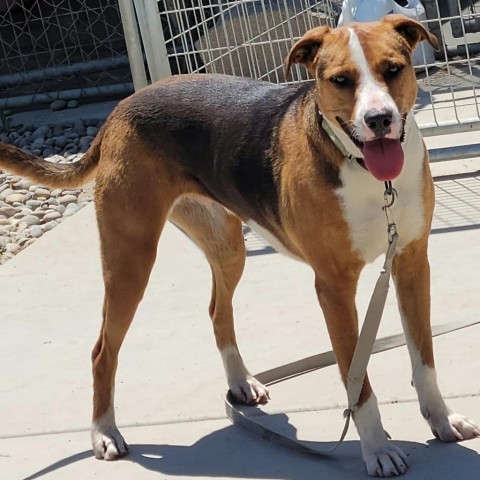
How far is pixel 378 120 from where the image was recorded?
10.9ft

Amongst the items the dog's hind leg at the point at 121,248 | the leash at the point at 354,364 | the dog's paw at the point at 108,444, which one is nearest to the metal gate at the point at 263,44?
the leash at the point at 354,364

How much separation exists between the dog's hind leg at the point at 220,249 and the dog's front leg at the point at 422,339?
864 mm

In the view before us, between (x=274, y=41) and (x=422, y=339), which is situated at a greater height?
(x=274, y=41)

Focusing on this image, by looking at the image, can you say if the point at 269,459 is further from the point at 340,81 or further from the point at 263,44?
the point at 263,44

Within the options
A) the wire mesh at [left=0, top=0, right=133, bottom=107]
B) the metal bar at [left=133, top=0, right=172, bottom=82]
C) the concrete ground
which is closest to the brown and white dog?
the concrete ground

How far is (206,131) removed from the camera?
420 cm

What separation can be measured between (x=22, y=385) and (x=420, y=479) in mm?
2014

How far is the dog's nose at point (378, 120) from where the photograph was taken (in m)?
3.31

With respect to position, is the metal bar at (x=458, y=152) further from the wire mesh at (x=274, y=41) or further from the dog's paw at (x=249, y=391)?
the dog's paw at (x=249, y=391)

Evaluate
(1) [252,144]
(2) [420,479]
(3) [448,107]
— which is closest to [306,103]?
(1) [252,144]

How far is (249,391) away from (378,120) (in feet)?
4.84

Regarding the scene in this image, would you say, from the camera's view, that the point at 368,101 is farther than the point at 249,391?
No

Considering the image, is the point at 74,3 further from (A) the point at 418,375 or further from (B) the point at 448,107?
(A) the point at 418,375

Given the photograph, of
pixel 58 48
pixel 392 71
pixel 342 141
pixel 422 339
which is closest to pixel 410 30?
pixel 392 71
